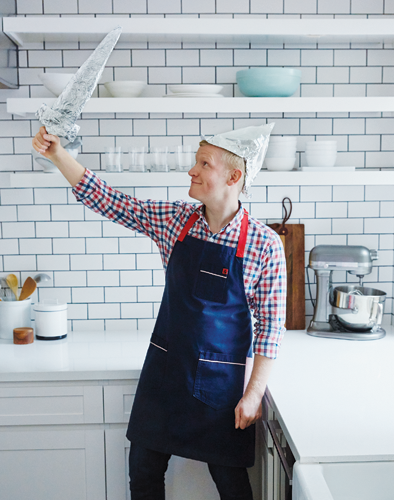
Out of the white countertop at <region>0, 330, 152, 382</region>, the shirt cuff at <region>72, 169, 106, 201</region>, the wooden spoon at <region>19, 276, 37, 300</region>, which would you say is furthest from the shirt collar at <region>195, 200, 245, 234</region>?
the wooden spoon at <region>19, 276, 37, 300</region>

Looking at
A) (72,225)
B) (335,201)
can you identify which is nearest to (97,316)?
(72,225)

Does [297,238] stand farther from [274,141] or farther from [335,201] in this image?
[274,141]

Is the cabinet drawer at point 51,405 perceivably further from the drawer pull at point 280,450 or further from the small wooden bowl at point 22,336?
the drawer pull at point 280,450

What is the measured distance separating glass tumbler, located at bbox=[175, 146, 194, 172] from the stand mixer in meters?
0.75

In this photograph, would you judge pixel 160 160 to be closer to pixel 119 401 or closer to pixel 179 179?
pixel 179 179

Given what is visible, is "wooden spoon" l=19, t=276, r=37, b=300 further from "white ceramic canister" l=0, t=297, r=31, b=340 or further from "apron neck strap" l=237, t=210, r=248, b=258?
"apron neck strap" l=237, t=210, r=248, b=258

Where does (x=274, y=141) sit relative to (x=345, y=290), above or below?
above

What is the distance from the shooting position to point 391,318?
2713mm

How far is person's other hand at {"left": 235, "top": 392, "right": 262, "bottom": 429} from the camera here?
1727mm

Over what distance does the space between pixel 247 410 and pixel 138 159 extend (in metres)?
1.20

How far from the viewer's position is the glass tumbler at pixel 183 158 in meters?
2.32

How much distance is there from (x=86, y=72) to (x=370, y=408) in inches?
54.0

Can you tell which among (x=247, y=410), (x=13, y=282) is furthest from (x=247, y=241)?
(x=13, y=282)

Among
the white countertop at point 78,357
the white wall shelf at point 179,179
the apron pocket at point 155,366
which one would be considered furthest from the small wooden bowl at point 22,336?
the apron pocket at point 155,366
